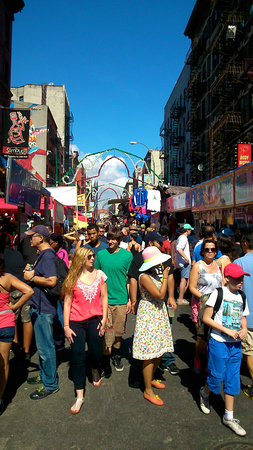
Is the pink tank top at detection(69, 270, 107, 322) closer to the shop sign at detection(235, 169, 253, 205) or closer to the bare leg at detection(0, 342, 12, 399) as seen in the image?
the bare leg at detection(0, 342, 12, 399)

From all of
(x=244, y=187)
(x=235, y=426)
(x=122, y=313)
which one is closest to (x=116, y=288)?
(x=122, y=313)

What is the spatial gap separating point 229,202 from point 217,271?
3874mm

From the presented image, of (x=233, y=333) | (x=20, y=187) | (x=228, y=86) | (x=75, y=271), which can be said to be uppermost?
(x=228, y=86)

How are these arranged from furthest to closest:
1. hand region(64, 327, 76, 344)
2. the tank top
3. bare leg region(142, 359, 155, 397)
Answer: the tank top, bare leg region(142, 359, 155, 397), hand region(64, 327, 76, 344)

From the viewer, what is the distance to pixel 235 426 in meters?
3.40

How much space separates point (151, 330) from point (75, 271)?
1.14 meters

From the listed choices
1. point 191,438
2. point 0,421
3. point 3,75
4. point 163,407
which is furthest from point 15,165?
point 3,75

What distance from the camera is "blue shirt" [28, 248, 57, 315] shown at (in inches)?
167

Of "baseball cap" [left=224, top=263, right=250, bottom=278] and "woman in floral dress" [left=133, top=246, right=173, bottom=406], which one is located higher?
"baseball cap" [left=224, top=263, right=250, bottom=278]

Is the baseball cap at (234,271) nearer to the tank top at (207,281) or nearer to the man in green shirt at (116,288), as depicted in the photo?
the tank top at (207,281)

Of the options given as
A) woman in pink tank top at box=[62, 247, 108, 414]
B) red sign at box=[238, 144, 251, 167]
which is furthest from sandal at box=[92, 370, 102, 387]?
red sign at box=[238, 144, 251, 167]

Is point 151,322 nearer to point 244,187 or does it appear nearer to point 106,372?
point 106,372

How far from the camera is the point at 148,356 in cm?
395

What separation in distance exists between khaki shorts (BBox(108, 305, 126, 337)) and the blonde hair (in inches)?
50.2
